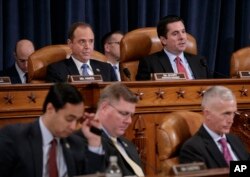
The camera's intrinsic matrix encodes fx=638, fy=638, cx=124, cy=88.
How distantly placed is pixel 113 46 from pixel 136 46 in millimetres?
991

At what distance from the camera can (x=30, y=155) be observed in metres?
2.92

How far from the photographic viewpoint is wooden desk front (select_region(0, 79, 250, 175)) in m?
4.51

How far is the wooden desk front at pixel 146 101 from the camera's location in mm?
4508

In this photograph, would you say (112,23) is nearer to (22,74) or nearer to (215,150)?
(22,74)

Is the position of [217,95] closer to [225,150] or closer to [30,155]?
[225,150]

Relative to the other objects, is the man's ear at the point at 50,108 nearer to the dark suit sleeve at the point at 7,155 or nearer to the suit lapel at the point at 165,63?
the dark suit sleeve at the point at 7,155

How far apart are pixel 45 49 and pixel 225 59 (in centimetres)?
282

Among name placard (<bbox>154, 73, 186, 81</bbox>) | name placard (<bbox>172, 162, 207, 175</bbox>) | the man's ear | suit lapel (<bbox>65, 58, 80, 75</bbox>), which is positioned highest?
suit lapel (<bbox>65, 58, 80, 75</bbox>)

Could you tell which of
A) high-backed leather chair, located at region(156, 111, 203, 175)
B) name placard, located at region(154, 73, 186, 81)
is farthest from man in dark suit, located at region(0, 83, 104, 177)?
name placard, located at region(154, 73, 186, 81)

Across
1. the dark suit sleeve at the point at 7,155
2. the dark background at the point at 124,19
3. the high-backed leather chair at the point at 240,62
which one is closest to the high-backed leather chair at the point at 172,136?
the dark suit sleeve at the point at 7,155

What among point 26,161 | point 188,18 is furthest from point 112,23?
point 26,161

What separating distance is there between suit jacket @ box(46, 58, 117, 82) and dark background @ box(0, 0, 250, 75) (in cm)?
122

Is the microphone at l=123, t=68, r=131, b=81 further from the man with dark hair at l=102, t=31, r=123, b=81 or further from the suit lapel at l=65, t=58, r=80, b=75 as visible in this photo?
the man with dark hair at l=102, t=31, r=123, b=81

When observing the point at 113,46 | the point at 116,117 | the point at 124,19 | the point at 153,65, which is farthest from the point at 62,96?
the point at 124,19
